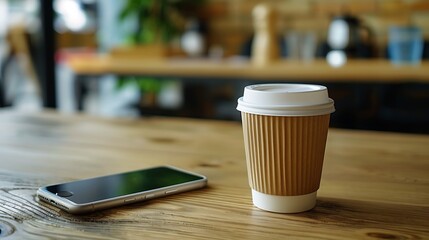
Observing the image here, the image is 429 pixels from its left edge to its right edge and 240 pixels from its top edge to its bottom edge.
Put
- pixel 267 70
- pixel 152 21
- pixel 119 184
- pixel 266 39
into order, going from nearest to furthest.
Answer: pixel 119 184
pixel 267 70
pixel 266 39
pixel 152 21

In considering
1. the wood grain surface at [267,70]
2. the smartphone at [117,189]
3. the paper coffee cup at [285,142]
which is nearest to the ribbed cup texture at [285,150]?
the paper coffee cup at [285,142]

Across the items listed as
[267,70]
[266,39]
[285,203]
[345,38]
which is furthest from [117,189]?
[345,38]

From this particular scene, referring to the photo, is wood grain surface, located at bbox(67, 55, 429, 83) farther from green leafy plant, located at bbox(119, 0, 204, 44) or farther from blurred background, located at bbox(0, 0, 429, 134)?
green leafy plant, located at bbox(119, 0, 204, 44)

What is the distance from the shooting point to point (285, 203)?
21.2 inches

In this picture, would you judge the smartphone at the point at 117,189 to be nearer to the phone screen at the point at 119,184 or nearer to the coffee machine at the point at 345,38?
the phone screen at the point at 119,184

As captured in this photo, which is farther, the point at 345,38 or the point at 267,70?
the point at 345,38

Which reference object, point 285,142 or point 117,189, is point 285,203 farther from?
point 117,189

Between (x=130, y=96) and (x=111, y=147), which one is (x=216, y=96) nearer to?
(x=130, y=96)

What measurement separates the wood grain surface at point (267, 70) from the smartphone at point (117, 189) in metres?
1.46

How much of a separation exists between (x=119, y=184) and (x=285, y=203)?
0.69 ft

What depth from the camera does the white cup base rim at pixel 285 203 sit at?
54 centimetres

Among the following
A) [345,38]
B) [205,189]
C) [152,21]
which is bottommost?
[205,189]

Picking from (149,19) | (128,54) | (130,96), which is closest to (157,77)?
(128,54)

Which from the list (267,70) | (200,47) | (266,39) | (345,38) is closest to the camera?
(267,70)
